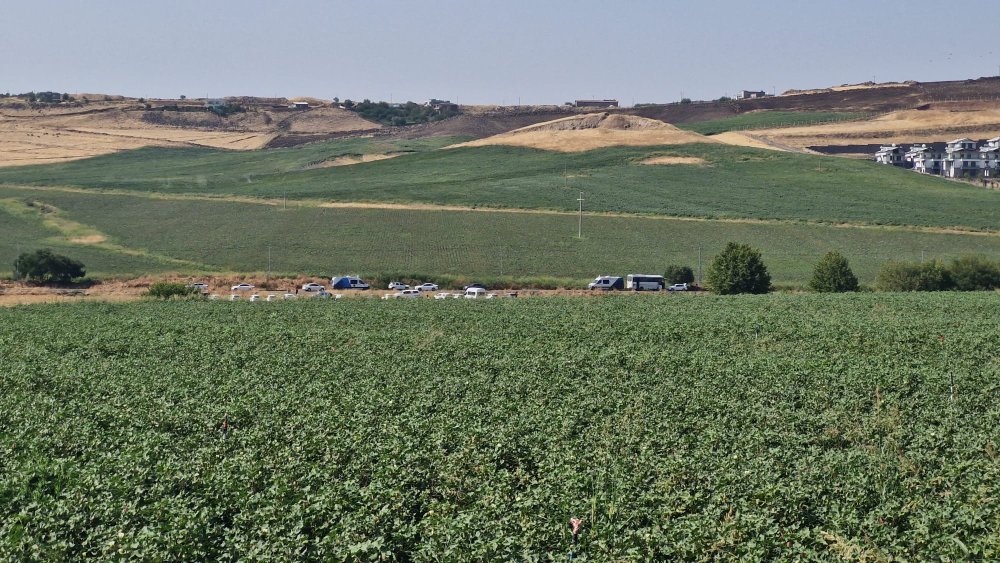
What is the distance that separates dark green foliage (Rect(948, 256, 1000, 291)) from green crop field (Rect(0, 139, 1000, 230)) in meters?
35.4

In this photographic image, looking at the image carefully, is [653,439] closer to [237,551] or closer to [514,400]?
[514,400]

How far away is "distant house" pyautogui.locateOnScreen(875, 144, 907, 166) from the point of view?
6496 inches

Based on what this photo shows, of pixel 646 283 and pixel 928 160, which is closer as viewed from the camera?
pixel 646 283

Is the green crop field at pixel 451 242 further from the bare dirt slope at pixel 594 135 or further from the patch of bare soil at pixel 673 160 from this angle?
the bare dirt slope at pixel 594 135

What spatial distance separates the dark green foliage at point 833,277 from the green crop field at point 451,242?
8.04 meters

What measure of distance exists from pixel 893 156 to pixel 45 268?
137m

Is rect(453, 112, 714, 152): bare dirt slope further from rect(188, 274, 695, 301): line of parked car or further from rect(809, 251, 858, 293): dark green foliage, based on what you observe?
rect(809, 251, 858, 293): dark green foliage

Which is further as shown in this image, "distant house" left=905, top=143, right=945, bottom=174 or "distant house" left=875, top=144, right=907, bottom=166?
"distant house" left=875, top=144, right=907, bottom=166

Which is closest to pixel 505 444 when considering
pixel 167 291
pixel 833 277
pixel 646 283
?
pixel 167 291

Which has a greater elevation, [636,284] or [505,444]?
[505,444]

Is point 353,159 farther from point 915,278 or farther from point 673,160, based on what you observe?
point 915,278

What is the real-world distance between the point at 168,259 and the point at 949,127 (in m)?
149

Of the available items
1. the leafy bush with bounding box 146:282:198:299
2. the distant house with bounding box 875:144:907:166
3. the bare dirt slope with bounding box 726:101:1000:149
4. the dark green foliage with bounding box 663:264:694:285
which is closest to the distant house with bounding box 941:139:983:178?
the distant house with bounding box 875:144:907:166

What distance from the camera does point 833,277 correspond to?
63562 millimetres
